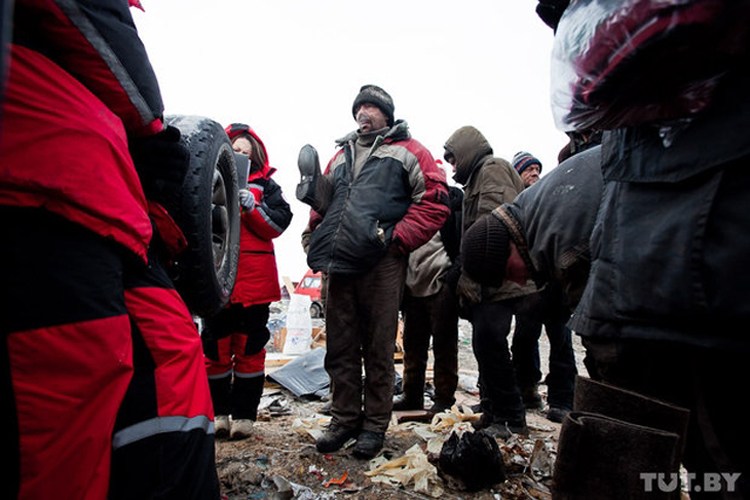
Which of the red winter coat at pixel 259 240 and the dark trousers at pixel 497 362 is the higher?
the red winter coat at pixel 259 240

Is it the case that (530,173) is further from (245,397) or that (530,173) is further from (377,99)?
(245,397)

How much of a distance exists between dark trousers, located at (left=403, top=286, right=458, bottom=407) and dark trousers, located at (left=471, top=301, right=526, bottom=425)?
1.58 feet

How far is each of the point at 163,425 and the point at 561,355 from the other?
10.7 ft

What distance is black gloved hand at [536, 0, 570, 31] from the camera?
1.09 meters

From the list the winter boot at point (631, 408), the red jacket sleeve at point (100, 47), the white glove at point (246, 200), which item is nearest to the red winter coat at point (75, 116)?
the red jacket sleeve at point (100, 47)

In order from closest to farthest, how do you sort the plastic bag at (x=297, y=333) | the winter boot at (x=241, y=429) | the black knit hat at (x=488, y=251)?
the black knit hat at (x=488, y=251)
the winter boot at (x=241, y=429)
the plastic bag at (x=297, y=333)

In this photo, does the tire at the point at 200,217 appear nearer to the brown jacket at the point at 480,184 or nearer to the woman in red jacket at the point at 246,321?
the woman in red jacket at the point at 246,321

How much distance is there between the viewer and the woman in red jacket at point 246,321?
2846 mm

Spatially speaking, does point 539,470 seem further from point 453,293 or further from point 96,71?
point 96,71

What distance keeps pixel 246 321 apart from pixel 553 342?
95.5 inches

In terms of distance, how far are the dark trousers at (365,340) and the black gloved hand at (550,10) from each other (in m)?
1.73

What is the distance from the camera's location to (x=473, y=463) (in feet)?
6.67

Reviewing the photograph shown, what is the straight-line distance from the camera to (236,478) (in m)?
2.12

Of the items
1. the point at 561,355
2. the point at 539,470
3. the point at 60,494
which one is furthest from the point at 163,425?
the point at 561,355
